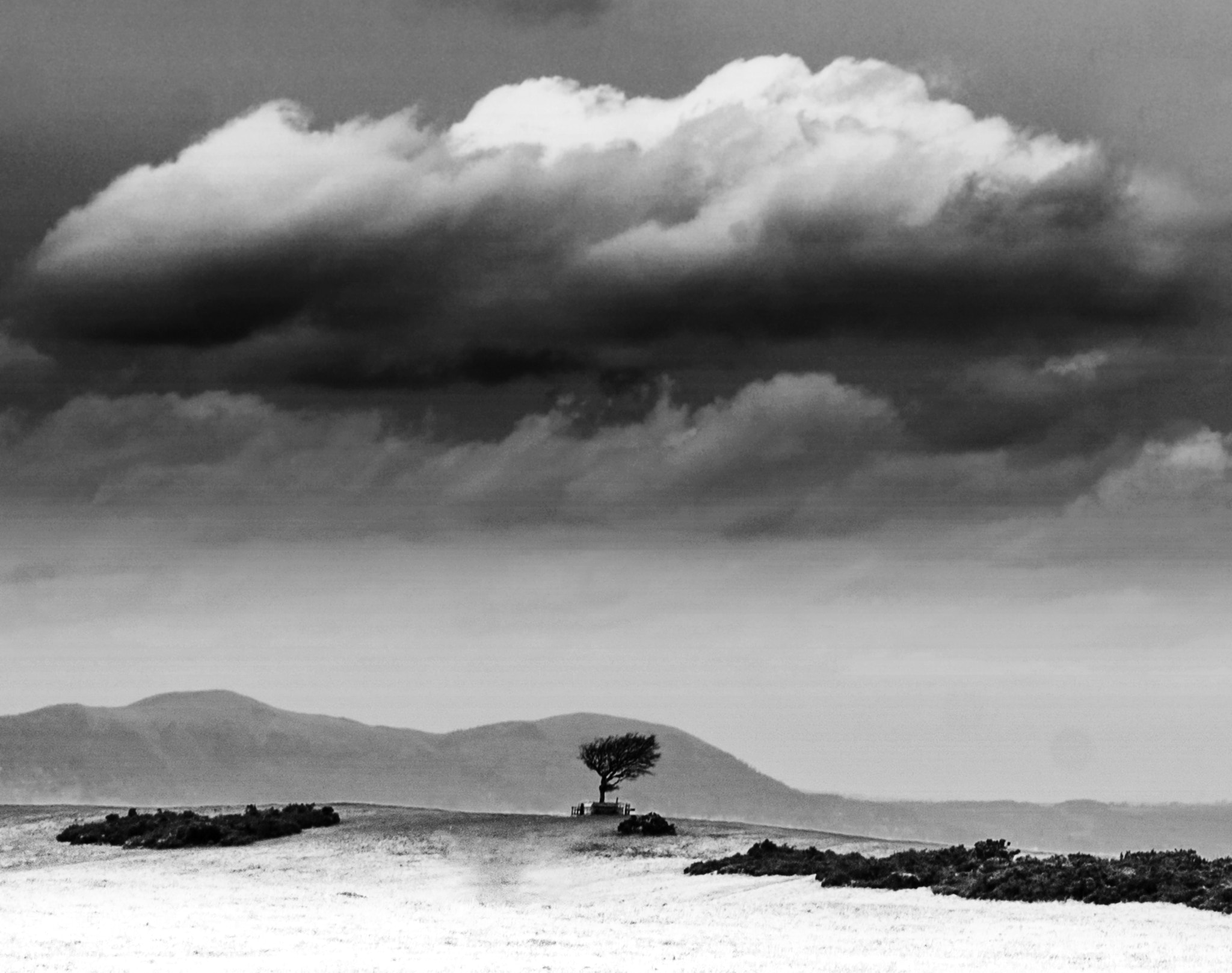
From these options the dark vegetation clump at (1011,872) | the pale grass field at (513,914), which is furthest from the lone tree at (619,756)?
the dark vegetation clump at (1011,872)

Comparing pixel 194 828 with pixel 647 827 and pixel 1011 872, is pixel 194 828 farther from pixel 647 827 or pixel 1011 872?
pixel 1011 872

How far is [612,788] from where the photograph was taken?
7369cm

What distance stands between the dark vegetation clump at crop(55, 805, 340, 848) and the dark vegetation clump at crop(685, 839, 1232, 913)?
20575 millimetres

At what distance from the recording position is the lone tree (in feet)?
237

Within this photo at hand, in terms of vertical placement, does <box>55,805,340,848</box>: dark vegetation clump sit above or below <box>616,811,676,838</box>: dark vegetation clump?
below

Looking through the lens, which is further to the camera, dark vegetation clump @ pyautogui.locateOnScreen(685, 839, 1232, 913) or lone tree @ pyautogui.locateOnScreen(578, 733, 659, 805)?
lone tree @ pyautogui.locateOnScreen(578, 733, 659, 805)

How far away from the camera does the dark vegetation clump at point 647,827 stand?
62.3m

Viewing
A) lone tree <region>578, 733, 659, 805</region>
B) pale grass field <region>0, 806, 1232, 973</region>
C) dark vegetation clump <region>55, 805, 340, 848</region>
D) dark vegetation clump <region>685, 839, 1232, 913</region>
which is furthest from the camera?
lone tree <region>578, 733, 659, 805</region>

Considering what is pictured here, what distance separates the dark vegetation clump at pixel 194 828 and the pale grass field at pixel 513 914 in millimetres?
1473

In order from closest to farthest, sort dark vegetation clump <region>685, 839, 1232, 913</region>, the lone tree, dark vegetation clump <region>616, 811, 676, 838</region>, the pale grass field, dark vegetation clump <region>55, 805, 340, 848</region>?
1. the pale grass field
2. dark vegetation clump <region>685, 839, 1232, 913</region>
3. dark vegetation clump <region>616, 811, 676, 838</region>
4. dark vegetation clump <region>55, 805, 340, 848</region>
5. the lone tree

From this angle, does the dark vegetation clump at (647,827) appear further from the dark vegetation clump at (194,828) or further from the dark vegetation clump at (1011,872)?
the dark vegetation clump at (194,828)

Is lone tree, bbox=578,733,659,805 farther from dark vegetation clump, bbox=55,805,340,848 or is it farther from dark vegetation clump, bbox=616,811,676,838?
dark vegetation clump, bbox=55,805,340,848

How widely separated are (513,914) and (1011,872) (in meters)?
15.2

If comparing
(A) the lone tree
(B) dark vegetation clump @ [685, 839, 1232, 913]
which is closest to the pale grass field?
(B) dark vegetation clump @ [685, 839, 1232, 913]
